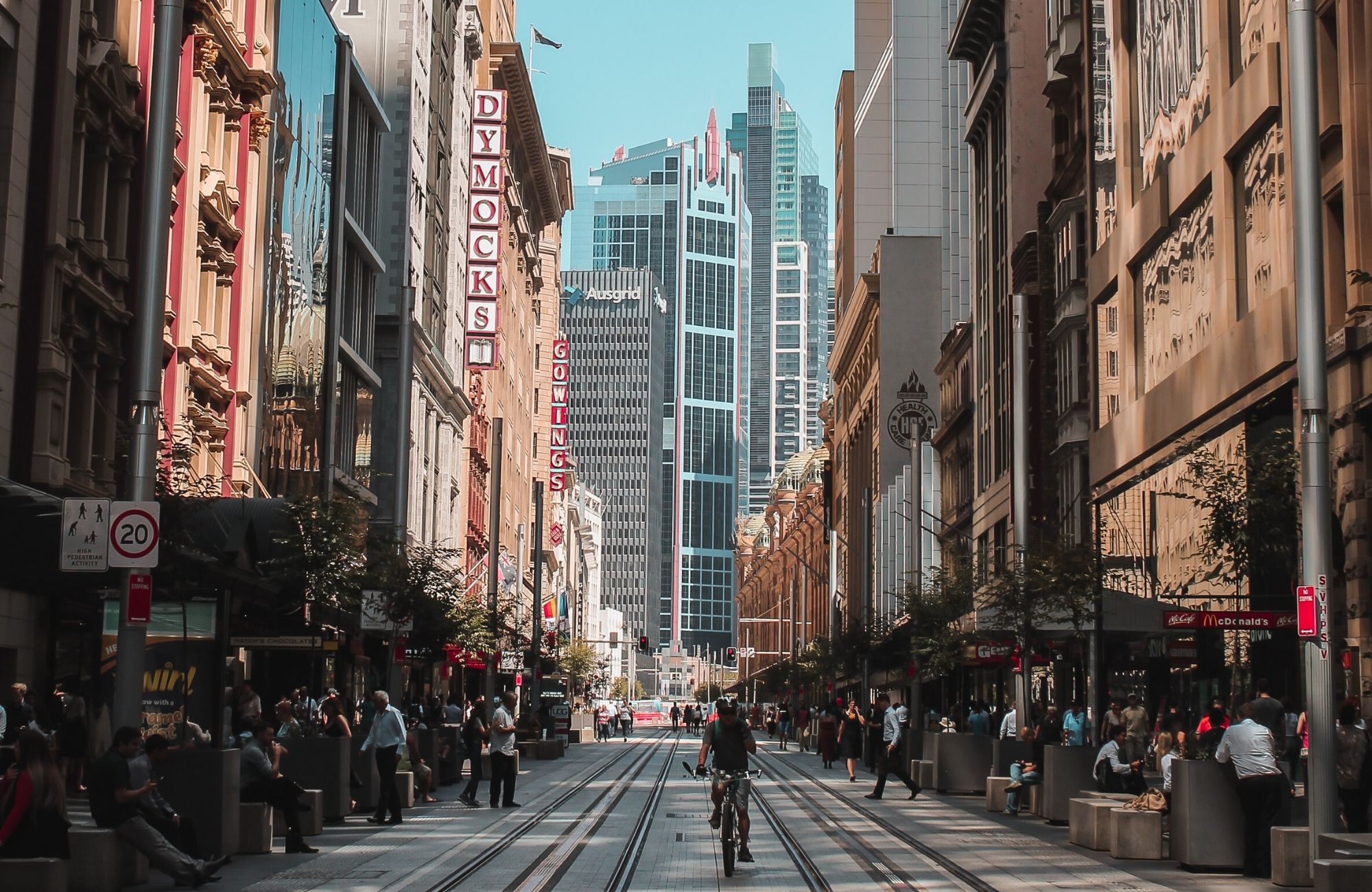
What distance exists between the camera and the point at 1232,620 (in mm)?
24062

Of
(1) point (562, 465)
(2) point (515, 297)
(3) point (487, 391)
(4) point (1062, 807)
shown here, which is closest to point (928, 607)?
(4) point (1062, 807)

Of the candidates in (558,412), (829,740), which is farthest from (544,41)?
(829,740)

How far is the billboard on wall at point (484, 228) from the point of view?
265 ft

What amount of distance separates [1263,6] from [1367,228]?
623 cm

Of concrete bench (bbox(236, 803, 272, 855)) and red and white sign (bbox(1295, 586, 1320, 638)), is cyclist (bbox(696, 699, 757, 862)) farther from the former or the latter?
red and white sign (bbox(1295, 586, 1320, 638))

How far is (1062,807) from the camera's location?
26.5 m

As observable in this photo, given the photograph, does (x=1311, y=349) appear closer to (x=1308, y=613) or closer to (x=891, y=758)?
(x=1308, y=613)

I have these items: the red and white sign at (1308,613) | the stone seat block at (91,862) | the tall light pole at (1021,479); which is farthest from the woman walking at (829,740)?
the stone seat block at (91,862)

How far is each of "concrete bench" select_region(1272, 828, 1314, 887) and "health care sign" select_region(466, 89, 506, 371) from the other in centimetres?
6570

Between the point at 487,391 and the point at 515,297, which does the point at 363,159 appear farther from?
the point at 515,297

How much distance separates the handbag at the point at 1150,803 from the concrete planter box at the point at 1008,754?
11.1m

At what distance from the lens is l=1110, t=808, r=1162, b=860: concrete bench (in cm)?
2036

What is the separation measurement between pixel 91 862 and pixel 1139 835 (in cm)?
1140

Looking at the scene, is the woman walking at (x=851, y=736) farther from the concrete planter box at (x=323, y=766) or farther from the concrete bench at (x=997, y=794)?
the concrete planter box at (x=323, y=766)
